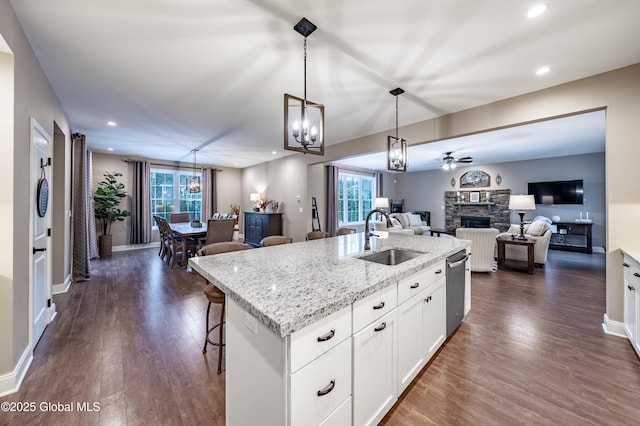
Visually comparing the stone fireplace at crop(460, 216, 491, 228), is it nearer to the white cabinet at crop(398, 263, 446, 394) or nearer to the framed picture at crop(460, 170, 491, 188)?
the framed picture at crop(460, 170, 491, 188)

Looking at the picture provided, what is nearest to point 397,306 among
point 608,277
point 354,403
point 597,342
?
point 354,403

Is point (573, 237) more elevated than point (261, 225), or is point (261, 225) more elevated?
point (261, 225)

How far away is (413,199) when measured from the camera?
34.2 feet

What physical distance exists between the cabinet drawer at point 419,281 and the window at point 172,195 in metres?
7.45

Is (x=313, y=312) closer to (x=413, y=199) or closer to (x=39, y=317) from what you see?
(x=39, y=317)

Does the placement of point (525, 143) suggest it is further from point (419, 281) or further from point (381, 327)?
point (381, 327)

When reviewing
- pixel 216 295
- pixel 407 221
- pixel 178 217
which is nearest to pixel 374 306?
pixel 216 295

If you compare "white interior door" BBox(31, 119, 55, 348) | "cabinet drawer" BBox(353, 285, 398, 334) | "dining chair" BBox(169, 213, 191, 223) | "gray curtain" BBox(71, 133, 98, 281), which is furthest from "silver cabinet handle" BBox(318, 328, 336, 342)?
"dining chair" BBox(169, 213, 191, 223)

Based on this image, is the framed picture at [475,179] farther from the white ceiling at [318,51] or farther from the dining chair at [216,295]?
the dining chair at [216,295]

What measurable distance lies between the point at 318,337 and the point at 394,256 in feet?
5.23

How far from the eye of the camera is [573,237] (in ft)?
23.1

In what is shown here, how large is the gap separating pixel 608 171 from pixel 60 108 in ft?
21.9

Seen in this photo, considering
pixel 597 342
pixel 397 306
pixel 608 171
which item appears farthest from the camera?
pixel 608 171

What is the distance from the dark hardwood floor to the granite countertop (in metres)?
0.90
